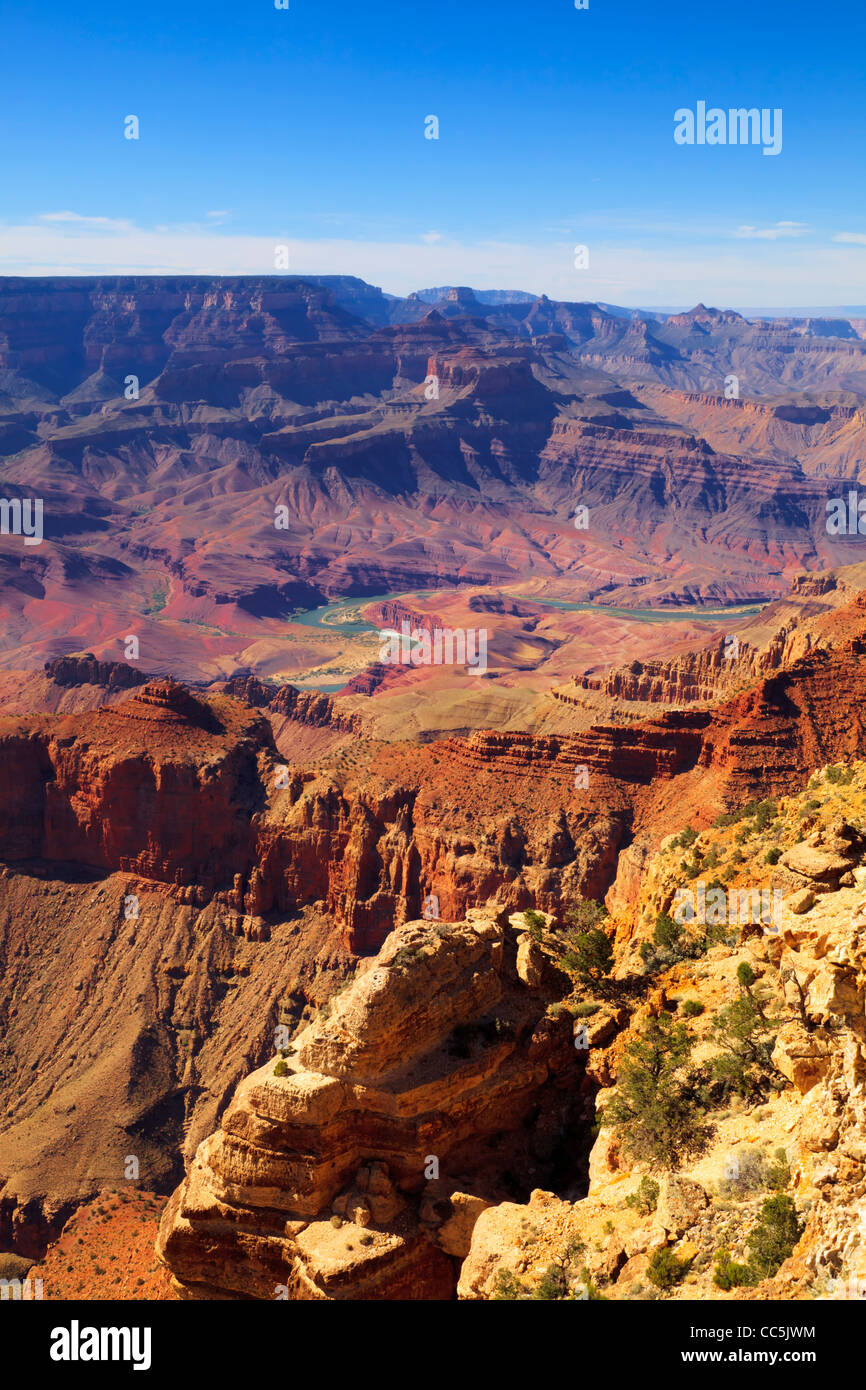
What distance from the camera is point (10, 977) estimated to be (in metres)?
70.2

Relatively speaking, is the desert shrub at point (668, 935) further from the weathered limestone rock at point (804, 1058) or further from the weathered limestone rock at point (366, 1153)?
the weathered limestone rock at point (804, 1058)

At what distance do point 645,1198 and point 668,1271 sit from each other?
312cm

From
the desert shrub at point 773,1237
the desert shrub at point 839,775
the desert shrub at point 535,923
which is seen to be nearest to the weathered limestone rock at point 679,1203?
the desert shrub at point 773,1237

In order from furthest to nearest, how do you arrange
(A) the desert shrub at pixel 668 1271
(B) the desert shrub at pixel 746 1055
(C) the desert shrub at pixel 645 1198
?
(B) the desert shrub at pixel 746 1055 → (C) the desert shrub at pixel 645 1198 → (A) the desert shrub at pixel 668 1271

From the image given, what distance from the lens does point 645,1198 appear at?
23.2 metres

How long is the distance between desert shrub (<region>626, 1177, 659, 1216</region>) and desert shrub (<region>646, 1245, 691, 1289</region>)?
236 centimetres

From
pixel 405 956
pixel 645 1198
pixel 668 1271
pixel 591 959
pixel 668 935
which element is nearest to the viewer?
pixel 668 1271

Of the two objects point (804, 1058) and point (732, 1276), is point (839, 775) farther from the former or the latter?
point (732, 1276)

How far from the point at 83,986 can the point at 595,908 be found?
Answer: 39.8 metres

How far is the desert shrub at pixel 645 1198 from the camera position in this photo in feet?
75.1

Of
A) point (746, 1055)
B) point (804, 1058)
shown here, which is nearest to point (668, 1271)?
point (804, 1058)

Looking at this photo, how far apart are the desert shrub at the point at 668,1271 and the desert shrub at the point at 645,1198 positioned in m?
2.36
